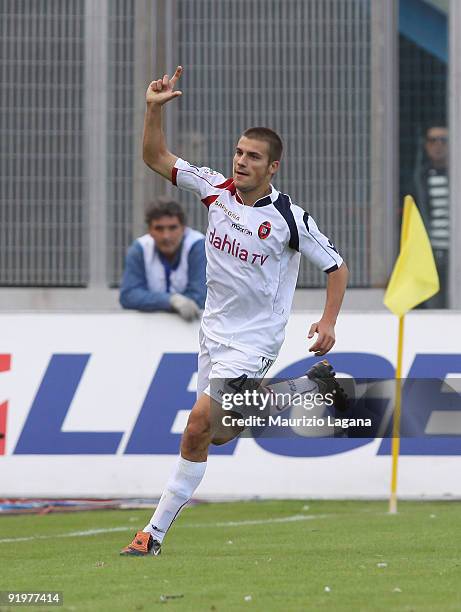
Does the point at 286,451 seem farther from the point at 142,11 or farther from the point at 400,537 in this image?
the point at 142,11

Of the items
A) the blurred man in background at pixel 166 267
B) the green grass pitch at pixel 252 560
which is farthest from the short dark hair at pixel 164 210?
the green grass pitch at pixel 252 560

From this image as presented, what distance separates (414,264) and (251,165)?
4.12 m

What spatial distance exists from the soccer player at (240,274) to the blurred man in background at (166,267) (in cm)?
394

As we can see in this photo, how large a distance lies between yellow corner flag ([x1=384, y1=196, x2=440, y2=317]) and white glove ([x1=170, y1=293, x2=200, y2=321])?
1.50 metres

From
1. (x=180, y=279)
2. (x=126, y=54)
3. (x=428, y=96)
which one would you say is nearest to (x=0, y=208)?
(x=126, y=54)

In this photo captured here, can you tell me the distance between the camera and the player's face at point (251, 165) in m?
8.31

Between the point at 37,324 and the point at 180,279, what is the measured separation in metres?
1.22

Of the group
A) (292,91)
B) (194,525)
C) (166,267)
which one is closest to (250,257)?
(194,525)

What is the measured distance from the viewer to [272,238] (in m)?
8.34

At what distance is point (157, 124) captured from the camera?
27.1 ft

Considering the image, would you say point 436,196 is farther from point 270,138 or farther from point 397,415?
point 270,138

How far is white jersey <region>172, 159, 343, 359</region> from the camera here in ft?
27.3

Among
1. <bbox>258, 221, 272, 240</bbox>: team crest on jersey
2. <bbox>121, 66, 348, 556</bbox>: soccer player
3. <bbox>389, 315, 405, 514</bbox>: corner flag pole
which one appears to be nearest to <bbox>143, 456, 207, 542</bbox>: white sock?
<bbox>121, 66, 348, 556</bbox>: soccer player

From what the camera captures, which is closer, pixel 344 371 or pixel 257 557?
pixel 257 557
